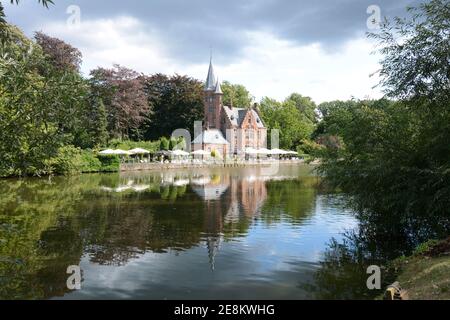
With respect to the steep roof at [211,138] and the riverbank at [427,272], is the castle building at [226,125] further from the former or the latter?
the riverbank at [427,272]

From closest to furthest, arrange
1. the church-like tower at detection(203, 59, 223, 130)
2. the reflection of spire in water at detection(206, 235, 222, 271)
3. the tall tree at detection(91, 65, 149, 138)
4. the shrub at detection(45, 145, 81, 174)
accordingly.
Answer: the reflection of spire in water at detection(206, 235, 222, 271) → the shrub at detection(45, 145, 81, 174) → the tall tree at detection(91, 65, 149, 138) → the church-like tower at detection(203, 59, 223, 130)

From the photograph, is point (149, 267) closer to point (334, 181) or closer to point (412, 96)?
point (334, 181)

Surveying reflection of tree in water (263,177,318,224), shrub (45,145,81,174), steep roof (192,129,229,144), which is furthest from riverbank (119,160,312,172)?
reflection of tree in water (263,177,318,224)

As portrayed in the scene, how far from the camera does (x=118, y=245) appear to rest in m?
11.1

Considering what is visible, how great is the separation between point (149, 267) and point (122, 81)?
50.6 meters

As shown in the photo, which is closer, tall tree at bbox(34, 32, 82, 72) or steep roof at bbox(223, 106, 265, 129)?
tall tree at bbox(34, 32, 82, 72)

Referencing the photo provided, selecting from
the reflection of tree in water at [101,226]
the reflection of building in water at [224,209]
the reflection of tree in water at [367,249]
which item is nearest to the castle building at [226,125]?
the reflection of building in water at [224,209]

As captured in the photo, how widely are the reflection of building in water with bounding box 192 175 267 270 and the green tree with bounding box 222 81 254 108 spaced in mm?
65481

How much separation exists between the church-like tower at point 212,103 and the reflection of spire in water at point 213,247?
6199cm

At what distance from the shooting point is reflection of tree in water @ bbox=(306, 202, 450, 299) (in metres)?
7.88

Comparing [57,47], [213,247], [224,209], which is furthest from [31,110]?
[57,47]

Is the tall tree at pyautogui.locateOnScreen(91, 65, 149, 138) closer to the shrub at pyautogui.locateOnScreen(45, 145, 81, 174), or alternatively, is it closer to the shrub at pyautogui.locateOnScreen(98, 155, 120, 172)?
the shrub at pyautogui.locateOnScreen(98, 155, 120, 172)

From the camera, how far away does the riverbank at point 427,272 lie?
6.27m

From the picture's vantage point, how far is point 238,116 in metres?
80.1
